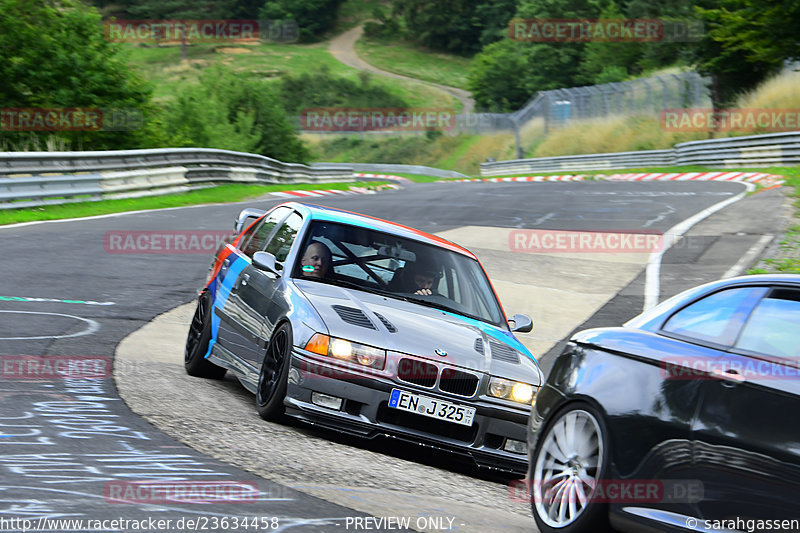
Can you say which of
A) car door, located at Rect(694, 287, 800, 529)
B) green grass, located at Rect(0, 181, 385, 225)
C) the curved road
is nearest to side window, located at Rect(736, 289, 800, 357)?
car door, located at Rect(694, 287, 800, 529)

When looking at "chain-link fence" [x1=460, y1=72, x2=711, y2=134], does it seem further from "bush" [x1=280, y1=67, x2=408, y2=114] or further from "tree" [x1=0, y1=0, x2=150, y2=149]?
"bush" [x1=280, y1=67, x2=408, y2=114]

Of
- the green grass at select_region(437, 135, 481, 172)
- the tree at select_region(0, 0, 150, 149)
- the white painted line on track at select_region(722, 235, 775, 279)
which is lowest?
the green grass at select_region(437, 135, 481, 172)

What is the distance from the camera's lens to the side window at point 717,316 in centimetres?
483

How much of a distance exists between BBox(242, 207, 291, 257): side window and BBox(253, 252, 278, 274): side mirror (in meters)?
0.78

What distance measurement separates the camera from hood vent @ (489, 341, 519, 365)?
7.27 metres

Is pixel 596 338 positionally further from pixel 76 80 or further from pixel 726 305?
pixel 76 80

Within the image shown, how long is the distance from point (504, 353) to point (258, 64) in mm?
134159

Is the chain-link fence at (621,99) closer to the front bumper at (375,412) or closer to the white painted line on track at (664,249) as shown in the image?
the white painted line on track at (664,249)
